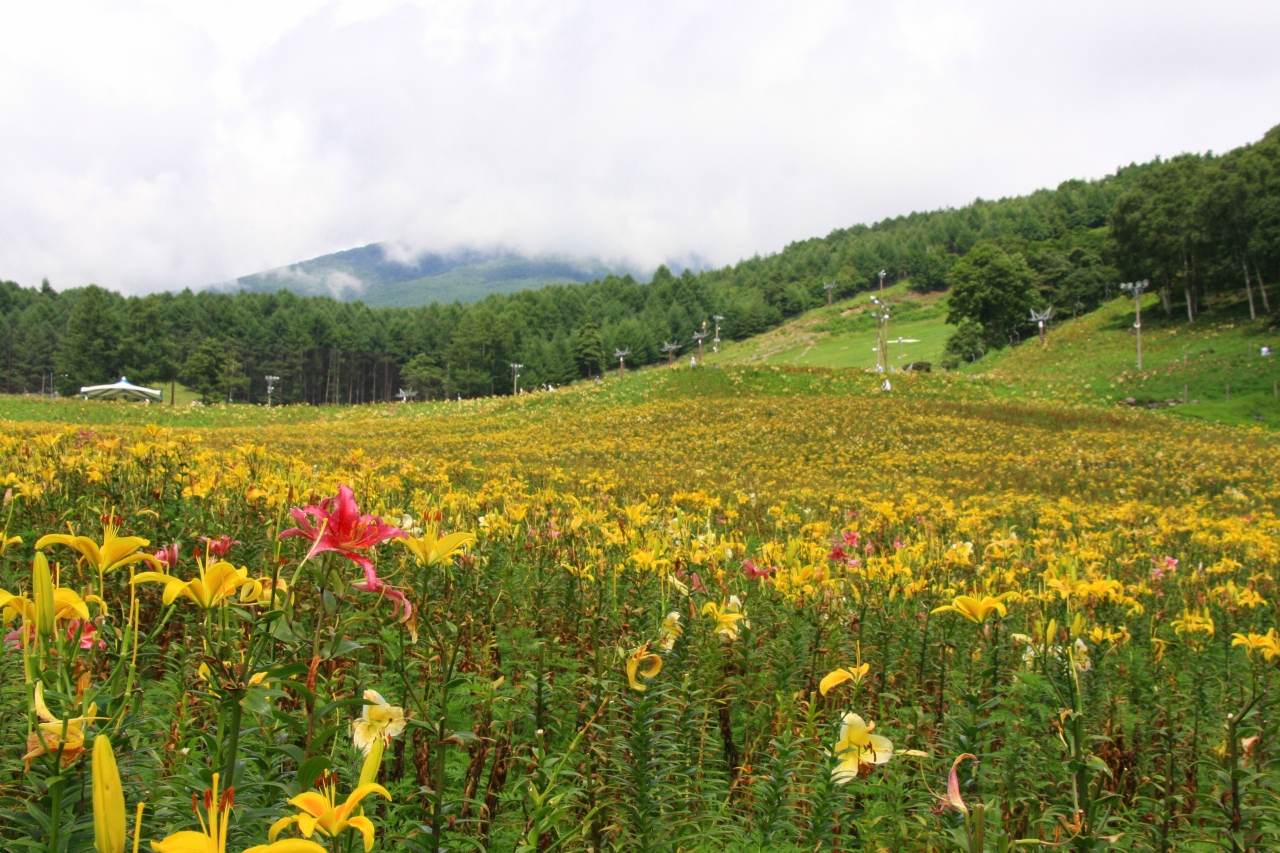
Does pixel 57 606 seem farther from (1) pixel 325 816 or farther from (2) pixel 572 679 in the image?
(2) pixel 572 679

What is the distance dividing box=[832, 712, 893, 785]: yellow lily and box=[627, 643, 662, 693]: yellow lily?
20.3 inches

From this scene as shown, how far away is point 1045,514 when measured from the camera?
8.22 metres

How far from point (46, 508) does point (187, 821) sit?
3.71 m

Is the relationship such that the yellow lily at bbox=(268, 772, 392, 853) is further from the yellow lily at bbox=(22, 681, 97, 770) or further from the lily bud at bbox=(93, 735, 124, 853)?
the yellow lily at bbox=(22, 681, 97, 770)

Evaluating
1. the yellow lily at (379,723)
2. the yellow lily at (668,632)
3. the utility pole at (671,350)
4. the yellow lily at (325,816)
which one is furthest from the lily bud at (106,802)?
the utility pole at (671,350)

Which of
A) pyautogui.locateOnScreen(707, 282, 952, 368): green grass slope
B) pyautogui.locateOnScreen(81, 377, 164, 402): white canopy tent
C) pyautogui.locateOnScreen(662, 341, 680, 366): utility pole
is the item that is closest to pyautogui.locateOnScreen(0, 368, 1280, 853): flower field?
pyautogui.locateOnScreen(81, 377, 164, 402): white canopy tent

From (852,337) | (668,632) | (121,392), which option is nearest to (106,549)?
(668,632)

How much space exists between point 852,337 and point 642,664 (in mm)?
77038

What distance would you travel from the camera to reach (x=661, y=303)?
10894 centimetres

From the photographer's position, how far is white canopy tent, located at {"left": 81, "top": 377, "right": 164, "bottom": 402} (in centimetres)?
4025

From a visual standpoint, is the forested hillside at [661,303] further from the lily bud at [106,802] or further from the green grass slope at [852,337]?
the lily bud at [106,802]

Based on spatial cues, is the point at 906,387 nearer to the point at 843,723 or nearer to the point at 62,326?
the point at 843,723

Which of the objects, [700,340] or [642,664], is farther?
[700,340]

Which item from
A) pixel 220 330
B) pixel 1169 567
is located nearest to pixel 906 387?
pixel 1169 567
